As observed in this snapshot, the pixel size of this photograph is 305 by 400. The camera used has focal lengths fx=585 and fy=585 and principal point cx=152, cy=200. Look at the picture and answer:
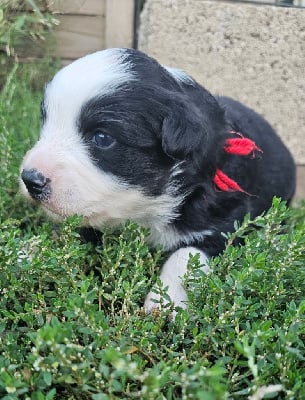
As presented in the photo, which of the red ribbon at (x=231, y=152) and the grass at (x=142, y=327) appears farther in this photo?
the red ribbon at (x=231, y=152)

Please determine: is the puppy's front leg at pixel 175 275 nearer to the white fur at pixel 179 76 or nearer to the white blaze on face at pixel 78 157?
the white blaze on face at pixel 78 157

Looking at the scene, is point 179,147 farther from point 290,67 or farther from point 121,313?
point 290,67

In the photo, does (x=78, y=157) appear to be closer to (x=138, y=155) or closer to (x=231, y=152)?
(x=138, y=155)

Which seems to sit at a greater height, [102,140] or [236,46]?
[102,140]

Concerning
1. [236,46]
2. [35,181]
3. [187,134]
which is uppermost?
[187,134]

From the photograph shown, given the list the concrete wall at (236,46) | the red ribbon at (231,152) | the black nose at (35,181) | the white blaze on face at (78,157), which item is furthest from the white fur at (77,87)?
the concrete wall at (236,46)

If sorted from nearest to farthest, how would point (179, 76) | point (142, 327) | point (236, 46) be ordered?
point (142, 327) < point (179, 76) < point (236, 46)

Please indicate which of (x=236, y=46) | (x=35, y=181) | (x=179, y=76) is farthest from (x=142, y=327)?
(x=236, y=46)
